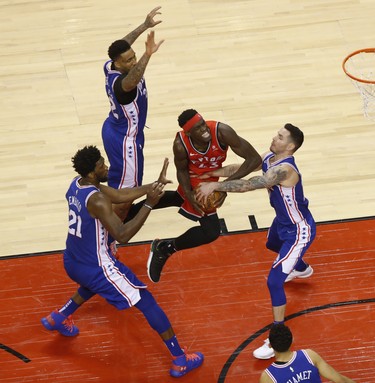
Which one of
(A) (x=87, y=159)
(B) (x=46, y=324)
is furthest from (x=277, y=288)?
(B) (x=46, y=324)

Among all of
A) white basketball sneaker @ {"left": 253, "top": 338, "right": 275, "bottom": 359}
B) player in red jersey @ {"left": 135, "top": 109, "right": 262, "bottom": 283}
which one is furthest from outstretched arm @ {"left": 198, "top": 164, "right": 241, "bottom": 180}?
white basketball sneaker @ {"left": 253, "top": 338, "right": 275, "bottom": 359}

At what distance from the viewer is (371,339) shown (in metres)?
6.54

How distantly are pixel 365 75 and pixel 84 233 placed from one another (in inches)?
160

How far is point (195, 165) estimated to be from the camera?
675cm

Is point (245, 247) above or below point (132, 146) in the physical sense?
below

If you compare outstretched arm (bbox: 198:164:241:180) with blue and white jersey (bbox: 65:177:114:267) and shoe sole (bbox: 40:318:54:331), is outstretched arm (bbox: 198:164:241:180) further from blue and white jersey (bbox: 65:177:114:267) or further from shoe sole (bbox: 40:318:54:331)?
shoe sole (bbox: 40:318:54:331)

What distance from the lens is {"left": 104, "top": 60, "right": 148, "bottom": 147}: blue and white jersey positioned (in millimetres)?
6934

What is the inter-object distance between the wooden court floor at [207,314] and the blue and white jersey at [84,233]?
32.4 inches

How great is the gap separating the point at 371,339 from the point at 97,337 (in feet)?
6.57

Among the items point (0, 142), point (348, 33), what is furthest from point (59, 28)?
point (348, 33)

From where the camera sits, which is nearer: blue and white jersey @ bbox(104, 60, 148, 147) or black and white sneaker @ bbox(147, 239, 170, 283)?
blue and white jersey @ bbox(104, 60, 148, 147)

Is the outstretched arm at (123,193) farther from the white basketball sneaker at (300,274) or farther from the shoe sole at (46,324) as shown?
the white basketball sneaker at (300,274)

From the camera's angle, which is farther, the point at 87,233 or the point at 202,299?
the point at 202,299

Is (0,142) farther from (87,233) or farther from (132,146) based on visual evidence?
(87,233)
